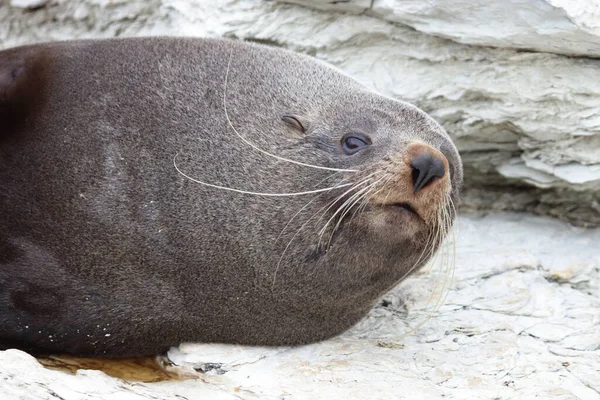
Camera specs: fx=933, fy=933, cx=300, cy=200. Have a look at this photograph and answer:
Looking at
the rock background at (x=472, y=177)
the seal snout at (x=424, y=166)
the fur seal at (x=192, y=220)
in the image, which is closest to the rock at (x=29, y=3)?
the rock background at (x=472, y=177)

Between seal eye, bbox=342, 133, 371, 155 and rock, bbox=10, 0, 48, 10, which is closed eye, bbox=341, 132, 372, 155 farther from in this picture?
rock, bbox=10, 0, 48, 10

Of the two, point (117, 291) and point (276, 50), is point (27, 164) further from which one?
point (276, 50)

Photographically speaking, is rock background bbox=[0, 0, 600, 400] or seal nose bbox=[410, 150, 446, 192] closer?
seal nose bbox=[410, 150, 446, 192]

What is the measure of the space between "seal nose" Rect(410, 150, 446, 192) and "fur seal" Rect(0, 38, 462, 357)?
14 centimetres

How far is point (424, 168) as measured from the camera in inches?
165

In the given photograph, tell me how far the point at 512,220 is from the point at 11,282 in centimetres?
348

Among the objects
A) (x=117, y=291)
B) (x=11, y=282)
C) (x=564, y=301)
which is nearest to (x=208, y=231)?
(x=117, y=291)

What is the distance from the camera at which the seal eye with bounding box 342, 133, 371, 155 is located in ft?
14.7

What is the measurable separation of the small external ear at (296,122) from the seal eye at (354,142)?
0.79ft

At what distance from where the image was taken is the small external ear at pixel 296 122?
4.66 m

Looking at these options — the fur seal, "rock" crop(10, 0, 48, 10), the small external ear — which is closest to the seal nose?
the fur seal

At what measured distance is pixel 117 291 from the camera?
14.9 ft

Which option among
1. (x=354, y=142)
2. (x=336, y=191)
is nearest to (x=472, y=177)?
(x=354, y=142)

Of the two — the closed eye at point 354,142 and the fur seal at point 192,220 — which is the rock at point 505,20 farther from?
the closed eye at point 354,142
